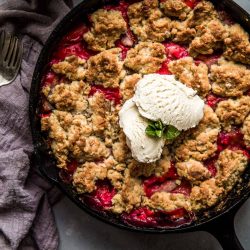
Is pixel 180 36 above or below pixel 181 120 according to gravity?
above

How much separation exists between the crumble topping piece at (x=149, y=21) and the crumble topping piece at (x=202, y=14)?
0.36 ft

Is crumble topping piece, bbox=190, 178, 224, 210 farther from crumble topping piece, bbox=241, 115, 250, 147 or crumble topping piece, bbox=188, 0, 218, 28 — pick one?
crumble topping piece, bbox=188, 0, 218, 28

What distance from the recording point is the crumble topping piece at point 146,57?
2770 millimetres

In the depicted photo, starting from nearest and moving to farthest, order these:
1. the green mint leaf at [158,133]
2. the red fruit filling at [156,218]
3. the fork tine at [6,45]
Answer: the green mint leaf at [158,133] → the red fruit filling at [156,218] → the fork tine at [6,45]

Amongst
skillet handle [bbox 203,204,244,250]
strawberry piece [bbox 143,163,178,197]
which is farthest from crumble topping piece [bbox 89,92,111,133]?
skillet handle [bbox 203,204,244,250]

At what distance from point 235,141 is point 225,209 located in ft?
1.03

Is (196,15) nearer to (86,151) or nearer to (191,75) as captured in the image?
(191,75)

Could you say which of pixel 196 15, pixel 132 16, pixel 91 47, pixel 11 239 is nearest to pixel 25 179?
pixel 11 239

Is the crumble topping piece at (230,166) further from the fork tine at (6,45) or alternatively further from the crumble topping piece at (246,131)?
the fork tine at (6,45)

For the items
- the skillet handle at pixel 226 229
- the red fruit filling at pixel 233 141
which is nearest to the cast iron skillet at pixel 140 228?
the skillet handle at pixel 226 229

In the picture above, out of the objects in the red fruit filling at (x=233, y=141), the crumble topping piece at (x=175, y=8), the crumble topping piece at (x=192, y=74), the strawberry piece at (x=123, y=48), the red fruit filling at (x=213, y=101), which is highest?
the crumble topping piece at (x=175, y=8)

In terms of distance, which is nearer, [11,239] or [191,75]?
[191,75]

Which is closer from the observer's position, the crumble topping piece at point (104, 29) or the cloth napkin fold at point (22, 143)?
the crumble topping piece at point (104, 29)

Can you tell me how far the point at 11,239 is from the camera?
10.0 feet
